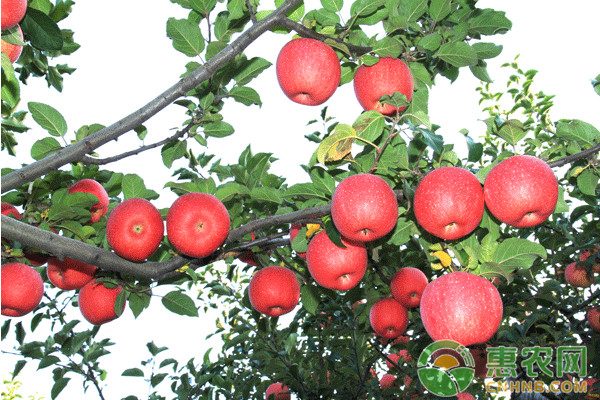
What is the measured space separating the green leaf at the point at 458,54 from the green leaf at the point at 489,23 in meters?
0.19

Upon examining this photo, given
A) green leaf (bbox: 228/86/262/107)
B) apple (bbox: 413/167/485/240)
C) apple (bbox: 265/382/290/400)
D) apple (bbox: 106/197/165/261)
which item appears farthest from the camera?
apple (bbox: 265/382/290/400)

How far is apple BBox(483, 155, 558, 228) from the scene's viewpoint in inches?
79.1

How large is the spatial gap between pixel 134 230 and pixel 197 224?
32cm

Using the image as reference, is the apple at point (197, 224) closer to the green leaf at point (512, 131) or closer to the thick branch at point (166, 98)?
the thick branch at point (166, 98)

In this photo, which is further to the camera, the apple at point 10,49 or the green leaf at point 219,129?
the green leaf at point 219,129

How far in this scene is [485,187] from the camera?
6.96ft

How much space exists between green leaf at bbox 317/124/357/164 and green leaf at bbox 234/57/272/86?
67 centimetres

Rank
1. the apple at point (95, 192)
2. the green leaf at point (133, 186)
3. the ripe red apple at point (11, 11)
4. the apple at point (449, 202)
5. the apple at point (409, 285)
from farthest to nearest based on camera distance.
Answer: the apple at point (409, 285), the apple at point (95, 192), the green leaf at point (133, 186), the apple at point (449, 202), the ripe red apple at point (11, 11)

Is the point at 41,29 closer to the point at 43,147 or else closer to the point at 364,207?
the point at 43,147

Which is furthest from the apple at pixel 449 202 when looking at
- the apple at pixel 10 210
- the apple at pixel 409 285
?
the apple at pixel 10 210

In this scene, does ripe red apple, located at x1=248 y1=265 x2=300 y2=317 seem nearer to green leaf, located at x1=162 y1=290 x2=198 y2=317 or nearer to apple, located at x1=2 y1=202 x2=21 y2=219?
green leaf, located at x1=162 y1=290 x2=198 y2=317

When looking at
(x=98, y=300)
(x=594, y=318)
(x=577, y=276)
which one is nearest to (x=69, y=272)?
(x=98, y=300)

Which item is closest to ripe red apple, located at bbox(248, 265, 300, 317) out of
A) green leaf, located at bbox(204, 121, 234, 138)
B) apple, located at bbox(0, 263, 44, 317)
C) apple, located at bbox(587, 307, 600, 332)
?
green leaf, located at bbox(204, 121, 234, 138)

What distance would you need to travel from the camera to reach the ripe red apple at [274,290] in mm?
3160
